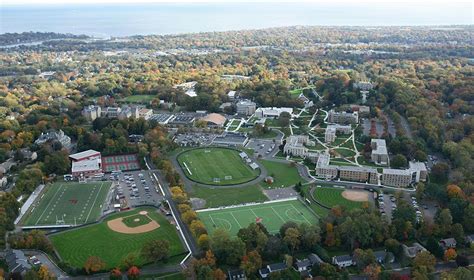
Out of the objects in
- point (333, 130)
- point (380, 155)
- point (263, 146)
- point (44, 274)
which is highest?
point (333, 130)

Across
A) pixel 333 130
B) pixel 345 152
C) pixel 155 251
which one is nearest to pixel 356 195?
pixel 345 152

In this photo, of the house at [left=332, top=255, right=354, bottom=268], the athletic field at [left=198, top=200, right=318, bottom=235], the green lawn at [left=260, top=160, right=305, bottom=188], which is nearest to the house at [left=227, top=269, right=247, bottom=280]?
the athletic field at [left=198, top=200, right=318, bottom=235]

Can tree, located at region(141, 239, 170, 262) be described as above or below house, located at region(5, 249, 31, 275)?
above

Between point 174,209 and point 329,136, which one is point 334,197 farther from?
point 329,136

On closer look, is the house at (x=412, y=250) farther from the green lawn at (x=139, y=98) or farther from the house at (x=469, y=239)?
the green lawn at (x=139, y=98)

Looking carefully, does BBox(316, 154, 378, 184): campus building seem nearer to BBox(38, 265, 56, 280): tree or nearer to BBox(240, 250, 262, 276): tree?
BBox(240, 250, 262, 276): tree

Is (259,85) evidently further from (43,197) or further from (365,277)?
(365,277)
